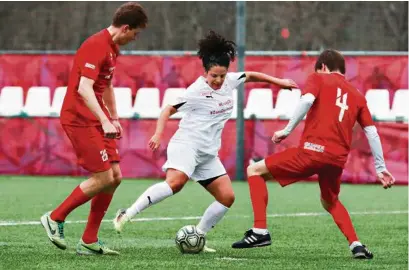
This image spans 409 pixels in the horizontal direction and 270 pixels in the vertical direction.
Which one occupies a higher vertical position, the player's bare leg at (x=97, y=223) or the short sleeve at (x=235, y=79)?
the short sleeve at (x=235, y=79)

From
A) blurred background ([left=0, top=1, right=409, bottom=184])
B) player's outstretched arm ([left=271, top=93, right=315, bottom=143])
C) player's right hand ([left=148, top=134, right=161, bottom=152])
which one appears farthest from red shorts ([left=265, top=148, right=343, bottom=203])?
blurred background ([left=0, top=1, right=409, bottom=184])

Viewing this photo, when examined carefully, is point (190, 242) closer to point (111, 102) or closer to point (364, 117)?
point (111, 102)

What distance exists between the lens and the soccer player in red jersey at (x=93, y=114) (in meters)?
9.17

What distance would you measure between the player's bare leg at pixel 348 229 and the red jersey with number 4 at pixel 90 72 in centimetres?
192

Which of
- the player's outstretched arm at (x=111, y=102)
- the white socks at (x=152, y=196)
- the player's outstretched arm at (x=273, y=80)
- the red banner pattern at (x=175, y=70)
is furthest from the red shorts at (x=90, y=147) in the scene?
the red banner pattern at (x=175, y=70)

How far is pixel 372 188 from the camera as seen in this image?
18031 millimetres

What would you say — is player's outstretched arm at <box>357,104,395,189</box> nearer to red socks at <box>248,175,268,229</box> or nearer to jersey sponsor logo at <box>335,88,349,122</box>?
jersey sponsor logo at <box>335,88,349,122</box>

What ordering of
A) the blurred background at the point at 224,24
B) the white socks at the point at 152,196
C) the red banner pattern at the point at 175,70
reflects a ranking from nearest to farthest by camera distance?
the white socks at the point at 152,196
the red banner pattern at the point at 175,70
the blurred background at the point at 224,24

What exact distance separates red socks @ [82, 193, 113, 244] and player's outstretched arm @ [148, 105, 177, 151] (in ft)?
1.92

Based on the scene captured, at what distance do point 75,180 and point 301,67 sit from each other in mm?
3875

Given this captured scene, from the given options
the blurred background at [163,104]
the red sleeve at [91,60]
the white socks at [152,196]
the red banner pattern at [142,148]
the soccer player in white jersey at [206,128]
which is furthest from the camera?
the blurred background at [163,104]

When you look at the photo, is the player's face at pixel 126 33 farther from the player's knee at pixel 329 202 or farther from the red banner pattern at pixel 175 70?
the red banner pattern at pixel 175 70

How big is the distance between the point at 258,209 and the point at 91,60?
172cm

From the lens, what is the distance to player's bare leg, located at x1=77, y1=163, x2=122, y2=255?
31.1 ft
